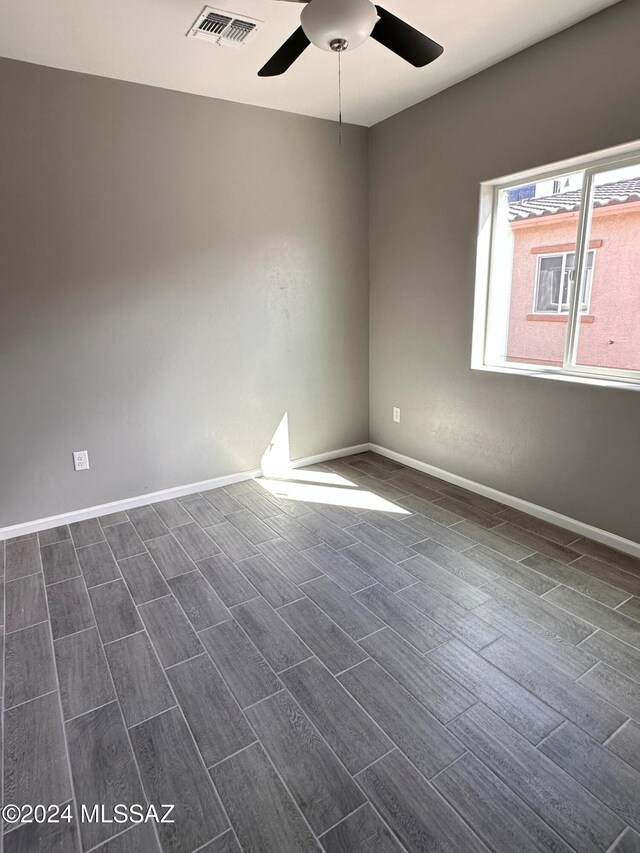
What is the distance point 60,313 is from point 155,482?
1.26m

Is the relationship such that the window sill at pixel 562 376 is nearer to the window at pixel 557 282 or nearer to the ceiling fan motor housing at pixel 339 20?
the window at pixel 557 282

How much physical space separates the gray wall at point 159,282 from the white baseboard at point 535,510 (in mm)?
923

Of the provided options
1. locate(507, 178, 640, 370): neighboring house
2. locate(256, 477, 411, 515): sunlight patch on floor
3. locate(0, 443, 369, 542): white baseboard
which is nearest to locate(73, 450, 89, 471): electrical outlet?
locate(0, 443, 369, 542): white baseboard

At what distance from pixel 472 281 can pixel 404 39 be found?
1611mm

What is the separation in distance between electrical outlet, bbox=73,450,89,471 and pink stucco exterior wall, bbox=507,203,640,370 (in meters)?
2.92

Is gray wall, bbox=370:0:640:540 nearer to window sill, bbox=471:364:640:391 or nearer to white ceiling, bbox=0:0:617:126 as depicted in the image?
window sill, bbox=471:364:640:391

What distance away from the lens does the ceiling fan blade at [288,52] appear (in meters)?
1.87

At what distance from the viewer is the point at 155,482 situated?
133 inches

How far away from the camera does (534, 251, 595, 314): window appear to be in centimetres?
264

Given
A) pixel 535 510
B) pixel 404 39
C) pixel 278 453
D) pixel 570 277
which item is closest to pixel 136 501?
pixel 278 453

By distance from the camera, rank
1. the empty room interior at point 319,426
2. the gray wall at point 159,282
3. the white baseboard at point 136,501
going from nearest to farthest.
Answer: the empty room interior at point 319,426 < the gray wall at point 159,282 < the white baseboard at point 136,501

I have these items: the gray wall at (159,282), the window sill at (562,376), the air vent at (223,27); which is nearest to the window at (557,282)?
the window sill at (562,376)

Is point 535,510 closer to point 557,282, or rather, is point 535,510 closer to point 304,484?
point 557,282

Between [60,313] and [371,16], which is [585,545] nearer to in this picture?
[371,16]
